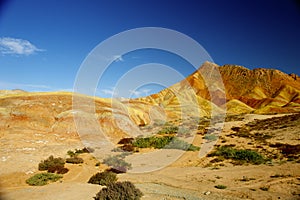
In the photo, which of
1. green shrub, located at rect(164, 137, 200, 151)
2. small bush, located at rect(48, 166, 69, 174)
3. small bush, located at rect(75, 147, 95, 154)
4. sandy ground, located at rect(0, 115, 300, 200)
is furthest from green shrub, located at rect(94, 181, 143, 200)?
green shrub, located at rect(164, 137, 200, 151)

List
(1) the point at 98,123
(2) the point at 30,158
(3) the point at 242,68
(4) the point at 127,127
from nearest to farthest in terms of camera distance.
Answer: (2) the point at 30,158 < (1) the point at 98,123 < (4) the point at 127,127 < (3) the point at 242,68

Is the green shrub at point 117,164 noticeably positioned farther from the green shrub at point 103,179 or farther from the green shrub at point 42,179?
the green shrub at point 42,179

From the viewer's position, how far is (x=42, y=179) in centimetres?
1185

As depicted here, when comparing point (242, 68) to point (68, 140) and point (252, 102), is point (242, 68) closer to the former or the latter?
point (252, 102)

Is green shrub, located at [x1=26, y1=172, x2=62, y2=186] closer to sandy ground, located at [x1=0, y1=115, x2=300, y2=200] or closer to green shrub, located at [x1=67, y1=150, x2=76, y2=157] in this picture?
sandy ground, located at [x1=0, y1=115, x2=300, y2=200]

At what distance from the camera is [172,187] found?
415 inches

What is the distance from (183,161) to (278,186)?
694 cm

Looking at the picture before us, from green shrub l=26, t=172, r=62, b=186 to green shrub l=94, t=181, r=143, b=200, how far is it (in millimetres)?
4715

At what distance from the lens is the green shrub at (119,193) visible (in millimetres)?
8164

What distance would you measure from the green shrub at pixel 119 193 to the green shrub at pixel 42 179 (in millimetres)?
4715

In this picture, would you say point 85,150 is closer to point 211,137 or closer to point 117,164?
Result: point 117,164

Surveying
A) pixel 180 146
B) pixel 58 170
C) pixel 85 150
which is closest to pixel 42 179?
pixel 58 170

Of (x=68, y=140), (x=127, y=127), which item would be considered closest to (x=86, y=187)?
(x=68, y=140)

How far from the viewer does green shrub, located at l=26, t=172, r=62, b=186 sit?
1148 cm
